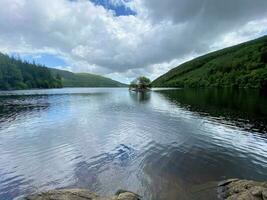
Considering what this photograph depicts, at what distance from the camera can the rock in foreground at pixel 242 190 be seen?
38.1 ft

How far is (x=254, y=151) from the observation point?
2275cm

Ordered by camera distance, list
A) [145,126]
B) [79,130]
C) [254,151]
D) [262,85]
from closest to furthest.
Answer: [254,151] < [79,130] < [145,126] < [262,85]

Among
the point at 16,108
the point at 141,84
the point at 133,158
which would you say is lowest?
the point at 133,158

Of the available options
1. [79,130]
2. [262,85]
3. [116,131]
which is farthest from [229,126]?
[262,85]

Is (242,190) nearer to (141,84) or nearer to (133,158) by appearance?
(133,158)

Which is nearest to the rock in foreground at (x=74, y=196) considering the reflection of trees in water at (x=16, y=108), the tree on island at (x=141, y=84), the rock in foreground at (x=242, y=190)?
the rock in foreground at (x=242, y=190)

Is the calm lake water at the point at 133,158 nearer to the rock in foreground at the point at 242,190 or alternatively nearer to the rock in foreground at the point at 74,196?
the rock in foreground at the point at 242,190

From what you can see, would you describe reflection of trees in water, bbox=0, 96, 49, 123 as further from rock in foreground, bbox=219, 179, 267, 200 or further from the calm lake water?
rock in foreground, bbox=219, 179, 267, 200

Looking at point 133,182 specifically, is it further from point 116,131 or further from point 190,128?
point 190,128

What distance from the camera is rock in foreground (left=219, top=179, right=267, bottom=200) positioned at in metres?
11.6

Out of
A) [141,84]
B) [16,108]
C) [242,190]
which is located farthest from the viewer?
[141,84]

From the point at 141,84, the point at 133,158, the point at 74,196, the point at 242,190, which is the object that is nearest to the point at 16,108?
the point at 133,158

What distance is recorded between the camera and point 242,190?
514 inches

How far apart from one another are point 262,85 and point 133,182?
16145 cm
